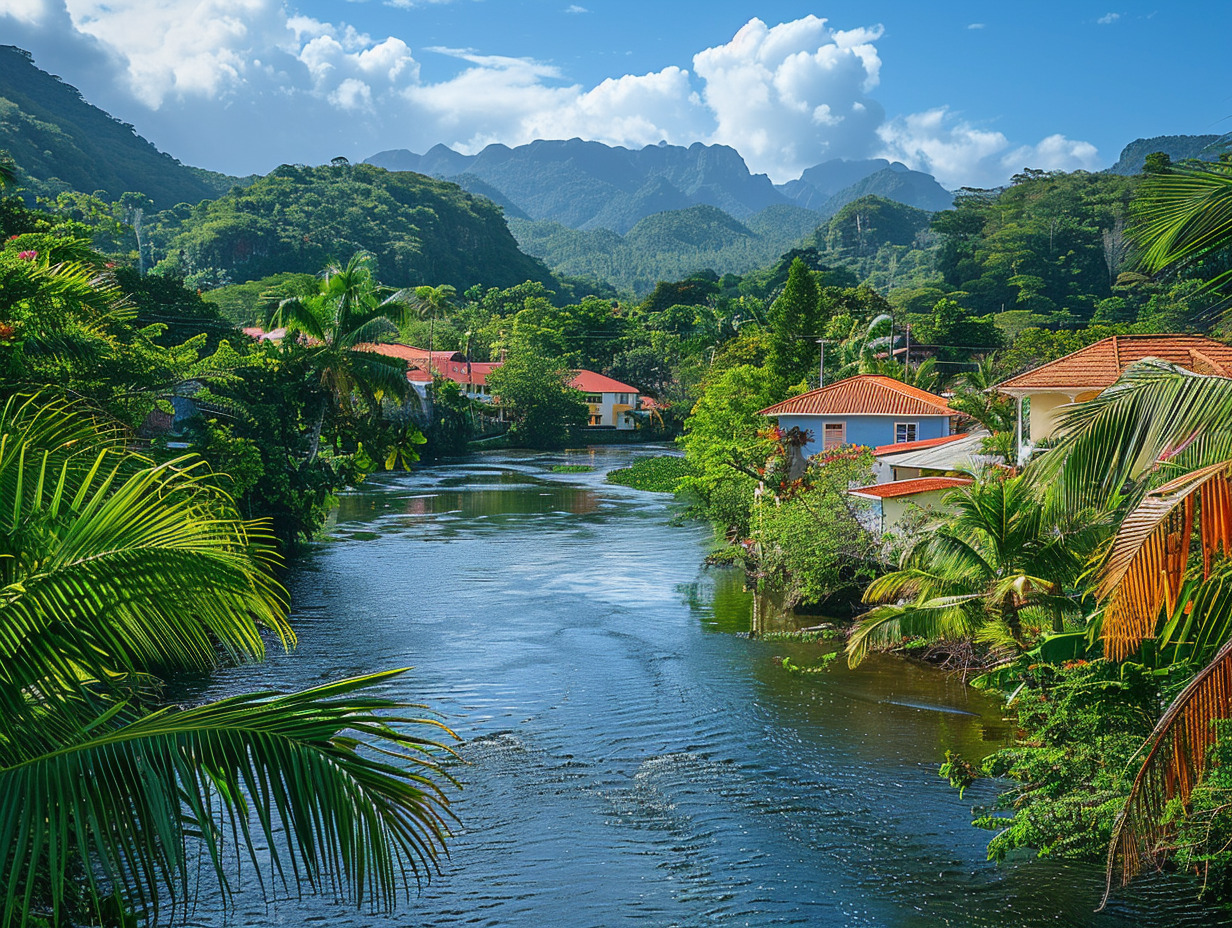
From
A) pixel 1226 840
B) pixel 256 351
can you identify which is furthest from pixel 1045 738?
pixel 256 351

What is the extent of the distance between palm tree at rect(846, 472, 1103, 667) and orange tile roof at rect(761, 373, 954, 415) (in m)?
16.9

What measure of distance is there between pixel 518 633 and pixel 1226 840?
14.7m

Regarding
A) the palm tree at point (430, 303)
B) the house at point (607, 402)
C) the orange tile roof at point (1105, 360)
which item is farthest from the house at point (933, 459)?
the house at point (607, 402)

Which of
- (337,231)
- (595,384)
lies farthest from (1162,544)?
(337,231)

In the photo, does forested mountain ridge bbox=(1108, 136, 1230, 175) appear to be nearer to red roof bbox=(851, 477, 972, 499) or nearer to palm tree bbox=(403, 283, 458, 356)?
palm tree bbox=(403, 283, 458, 356)

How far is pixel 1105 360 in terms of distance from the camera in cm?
2041

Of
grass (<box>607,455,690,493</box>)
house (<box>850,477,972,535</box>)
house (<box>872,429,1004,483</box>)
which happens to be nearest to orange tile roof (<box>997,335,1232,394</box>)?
house (<box>872,429,1004,483</box>)

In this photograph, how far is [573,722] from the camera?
55.3 ft

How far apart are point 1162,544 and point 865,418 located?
2814 centimetres

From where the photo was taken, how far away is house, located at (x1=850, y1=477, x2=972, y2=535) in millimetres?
22547

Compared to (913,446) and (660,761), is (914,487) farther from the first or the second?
(660,761)

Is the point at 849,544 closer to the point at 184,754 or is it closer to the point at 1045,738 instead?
the point at 1045,738

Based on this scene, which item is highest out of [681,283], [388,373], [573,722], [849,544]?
[681,283]

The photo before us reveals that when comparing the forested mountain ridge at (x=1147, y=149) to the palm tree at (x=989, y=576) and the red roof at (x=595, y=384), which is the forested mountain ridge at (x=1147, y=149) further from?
the palm tree at (x=989, y=576)
